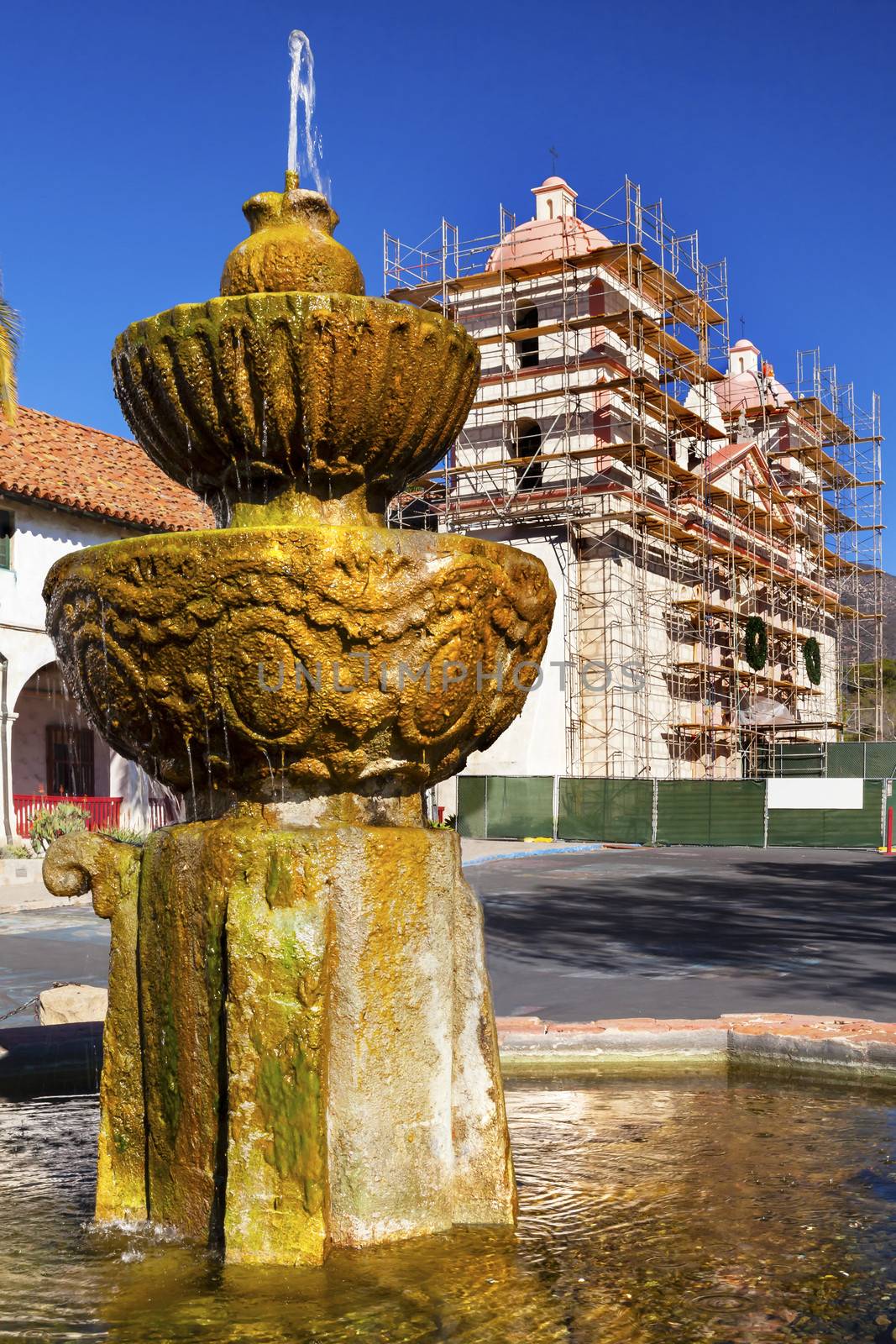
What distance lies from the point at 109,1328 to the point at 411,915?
1199mm

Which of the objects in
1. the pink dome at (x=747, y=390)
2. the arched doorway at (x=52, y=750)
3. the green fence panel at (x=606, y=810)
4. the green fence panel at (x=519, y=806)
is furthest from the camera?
the pink dome at (x=747, y=390)

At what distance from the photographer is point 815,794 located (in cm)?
2714

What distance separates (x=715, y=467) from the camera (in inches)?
1519

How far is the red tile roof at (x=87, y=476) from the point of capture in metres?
21.4

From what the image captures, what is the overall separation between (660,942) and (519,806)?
17998mm

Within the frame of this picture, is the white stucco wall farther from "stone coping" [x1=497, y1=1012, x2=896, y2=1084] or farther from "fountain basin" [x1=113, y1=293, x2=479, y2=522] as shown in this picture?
"fountain basin" [x1=113, y1=293, x2=479, y2=522]

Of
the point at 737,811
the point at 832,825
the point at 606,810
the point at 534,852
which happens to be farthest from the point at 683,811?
the point at 534,852

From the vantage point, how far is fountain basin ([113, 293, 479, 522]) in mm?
3553

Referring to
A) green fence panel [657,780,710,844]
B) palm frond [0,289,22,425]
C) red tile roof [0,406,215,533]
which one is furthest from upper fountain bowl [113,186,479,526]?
green fence panel [657,780,710,844]

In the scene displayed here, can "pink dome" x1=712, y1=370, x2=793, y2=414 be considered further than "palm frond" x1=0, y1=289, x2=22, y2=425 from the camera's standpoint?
Yes

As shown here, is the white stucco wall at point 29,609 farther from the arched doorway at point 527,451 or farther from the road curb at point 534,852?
the arched doorway at point 527,451

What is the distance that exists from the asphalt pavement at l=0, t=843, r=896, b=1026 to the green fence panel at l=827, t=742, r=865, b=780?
52.6 ft

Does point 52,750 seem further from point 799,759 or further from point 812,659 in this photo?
point 812,659

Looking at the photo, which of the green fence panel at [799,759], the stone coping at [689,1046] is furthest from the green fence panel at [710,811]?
the stone coping at [689,1046]
